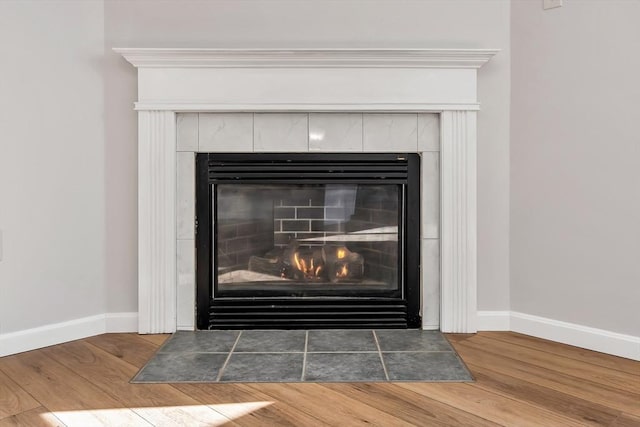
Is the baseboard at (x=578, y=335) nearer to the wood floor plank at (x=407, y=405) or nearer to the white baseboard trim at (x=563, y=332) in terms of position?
the white baseboard trim at (x=563, y=332)

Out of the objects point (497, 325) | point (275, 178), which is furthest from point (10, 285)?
point (497, 325)

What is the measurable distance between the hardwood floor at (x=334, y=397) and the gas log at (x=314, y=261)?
718 millimetres

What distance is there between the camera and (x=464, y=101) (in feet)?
7.38

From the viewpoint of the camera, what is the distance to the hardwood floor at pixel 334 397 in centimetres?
144

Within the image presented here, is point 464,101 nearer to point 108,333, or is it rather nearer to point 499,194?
point 499,194

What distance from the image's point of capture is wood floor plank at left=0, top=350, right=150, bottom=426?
1.45 meters

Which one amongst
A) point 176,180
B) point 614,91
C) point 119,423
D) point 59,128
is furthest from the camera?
point 176,180

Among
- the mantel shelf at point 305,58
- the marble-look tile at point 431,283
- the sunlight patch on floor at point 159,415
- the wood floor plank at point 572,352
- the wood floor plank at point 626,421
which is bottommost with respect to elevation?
the wood floor plank at point 626,421

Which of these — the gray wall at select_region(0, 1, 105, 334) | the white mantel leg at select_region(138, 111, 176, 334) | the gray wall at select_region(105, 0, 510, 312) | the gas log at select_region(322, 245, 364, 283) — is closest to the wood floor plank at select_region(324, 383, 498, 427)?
the gas log at select_region(322, 245, 364, 283)

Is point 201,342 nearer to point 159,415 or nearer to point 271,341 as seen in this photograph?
point 271,341

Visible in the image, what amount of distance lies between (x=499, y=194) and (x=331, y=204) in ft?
2.80

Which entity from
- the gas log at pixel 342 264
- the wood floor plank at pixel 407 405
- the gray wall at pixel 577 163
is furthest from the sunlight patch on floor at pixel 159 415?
the gray wall at pixel 577 163

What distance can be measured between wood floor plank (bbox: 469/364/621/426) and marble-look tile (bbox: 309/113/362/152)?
3.91 feet

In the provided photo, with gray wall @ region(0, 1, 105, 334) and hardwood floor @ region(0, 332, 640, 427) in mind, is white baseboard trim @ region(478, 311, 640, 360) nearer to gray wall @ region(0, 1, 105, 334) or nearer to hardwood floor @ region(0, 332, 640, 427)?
hardwood floor @ region(0, 332, 640, 427)
